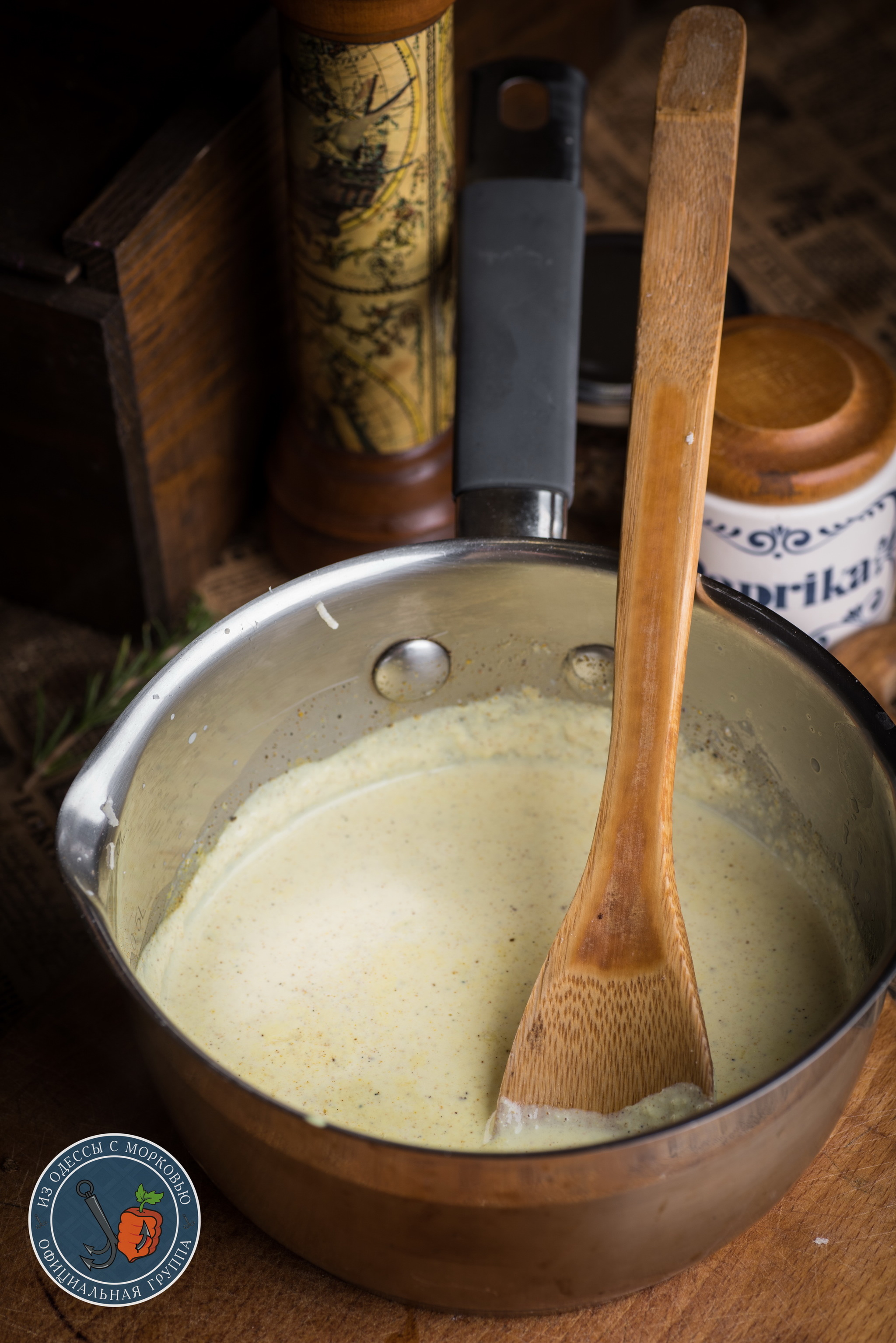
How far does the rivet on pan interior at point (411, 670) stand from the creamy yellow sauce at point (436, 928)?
0.02 m

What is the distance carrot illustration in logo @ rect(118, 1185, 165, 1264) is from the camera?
48 centimetres

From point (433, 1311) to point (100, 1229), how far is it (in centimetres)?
12

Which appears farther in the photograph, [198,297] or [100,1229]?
[198,297]

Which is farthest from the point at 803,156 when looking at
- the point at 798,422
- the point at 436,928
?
the point at 436,928

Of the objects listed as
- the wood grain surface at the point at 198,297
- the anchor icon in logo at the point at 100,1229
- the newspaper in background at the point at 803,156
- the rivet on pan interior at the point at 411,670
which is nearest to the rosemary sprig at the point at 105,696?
the wood grain surface at the point at 198,297

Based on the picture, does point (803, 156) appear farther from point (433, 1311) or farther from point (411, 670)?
point (433, 1311)

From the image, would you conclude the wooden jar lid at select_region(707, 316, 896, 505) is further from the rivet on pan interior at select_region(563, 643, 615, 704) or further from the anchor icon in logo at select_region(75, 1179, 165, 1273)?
the anchor icon in logo at select_region(75, 1179, 165, 1273)

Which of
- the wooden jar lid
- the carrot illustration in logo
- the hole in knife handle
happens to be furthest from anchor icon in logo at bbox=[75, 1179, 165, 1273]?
the hole in knife handle

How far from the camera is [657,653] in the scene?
0.48 meters

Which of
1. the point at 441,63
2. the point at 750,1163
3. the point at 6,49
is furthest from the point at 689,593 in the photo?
the point at 6,49

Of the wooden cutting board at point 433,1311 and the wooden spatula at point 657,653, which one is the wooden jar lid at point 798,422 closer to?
the wooden spatula at point 657,653

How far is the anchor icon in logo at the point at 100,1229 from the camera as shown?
479mm

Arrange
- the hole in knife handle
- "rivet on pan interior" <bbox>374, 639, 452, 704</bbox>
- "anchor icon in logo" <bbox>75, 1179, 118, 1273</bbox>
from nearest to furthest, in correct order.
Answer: "anchor icon in logo" <bbox>75, 1179, 118, 1273</bbox>
"rivet on pan interior" <bbox>374, 639, 452, 704</bbox>
the hole in knife handle

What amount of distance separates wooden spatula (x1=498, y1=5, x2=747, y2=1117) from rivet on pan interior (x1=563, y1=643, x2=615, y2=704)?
0.10 meters
